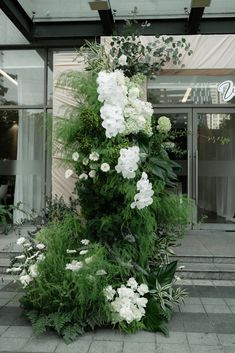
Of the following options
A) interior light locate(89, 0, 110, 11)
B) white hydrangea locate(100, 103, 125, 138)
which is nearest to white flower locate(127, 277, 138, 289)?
white hydrangea locate(100, 103, 125, 138)

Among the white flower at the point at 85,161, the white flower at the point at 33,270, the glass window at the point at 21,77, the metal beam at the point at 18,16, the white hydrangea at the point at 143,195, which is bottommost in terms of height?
the white flower at the point at 33,270

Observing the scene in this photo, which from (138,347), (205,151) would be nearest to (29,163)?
(205,151)

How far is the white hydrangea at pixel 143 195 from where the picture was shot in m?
4.34

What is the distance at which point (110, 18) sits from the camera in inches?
332

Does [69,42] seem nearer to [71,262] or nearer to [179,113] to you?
[179,113]

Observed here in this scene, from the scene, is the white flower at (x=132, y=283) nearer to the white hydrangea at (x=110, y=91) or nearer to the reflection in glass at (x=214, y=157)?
the white hydrangea at (x=110, y=91)

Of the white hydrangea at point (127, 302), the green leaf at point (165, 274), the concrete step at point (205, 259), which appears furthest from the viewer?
the concrete step at point (205, 259)

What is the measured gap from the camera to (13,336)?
14.0 ft

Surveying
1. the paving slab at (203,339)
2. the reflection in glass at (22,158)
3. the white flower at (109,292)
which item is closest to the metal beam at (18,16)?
the reflection in glass at (22,158)

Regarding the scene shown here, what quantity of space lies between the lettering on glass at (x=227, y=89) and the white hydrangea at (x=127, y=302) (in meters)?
5.87

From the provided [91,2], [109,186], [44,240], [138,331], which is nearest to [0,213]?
[44,240]

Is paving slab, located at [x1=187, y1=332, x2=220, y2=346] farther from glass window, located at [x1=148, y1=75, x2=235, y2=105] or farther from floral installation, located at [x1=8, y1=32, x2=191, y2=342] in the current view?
glass window, located at [x1=148, y1=75, x2=235, y2=105]

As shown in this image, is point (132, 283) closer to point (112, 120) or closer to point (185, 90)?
point (112, 120)

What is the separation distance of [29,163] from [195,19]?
464cm
